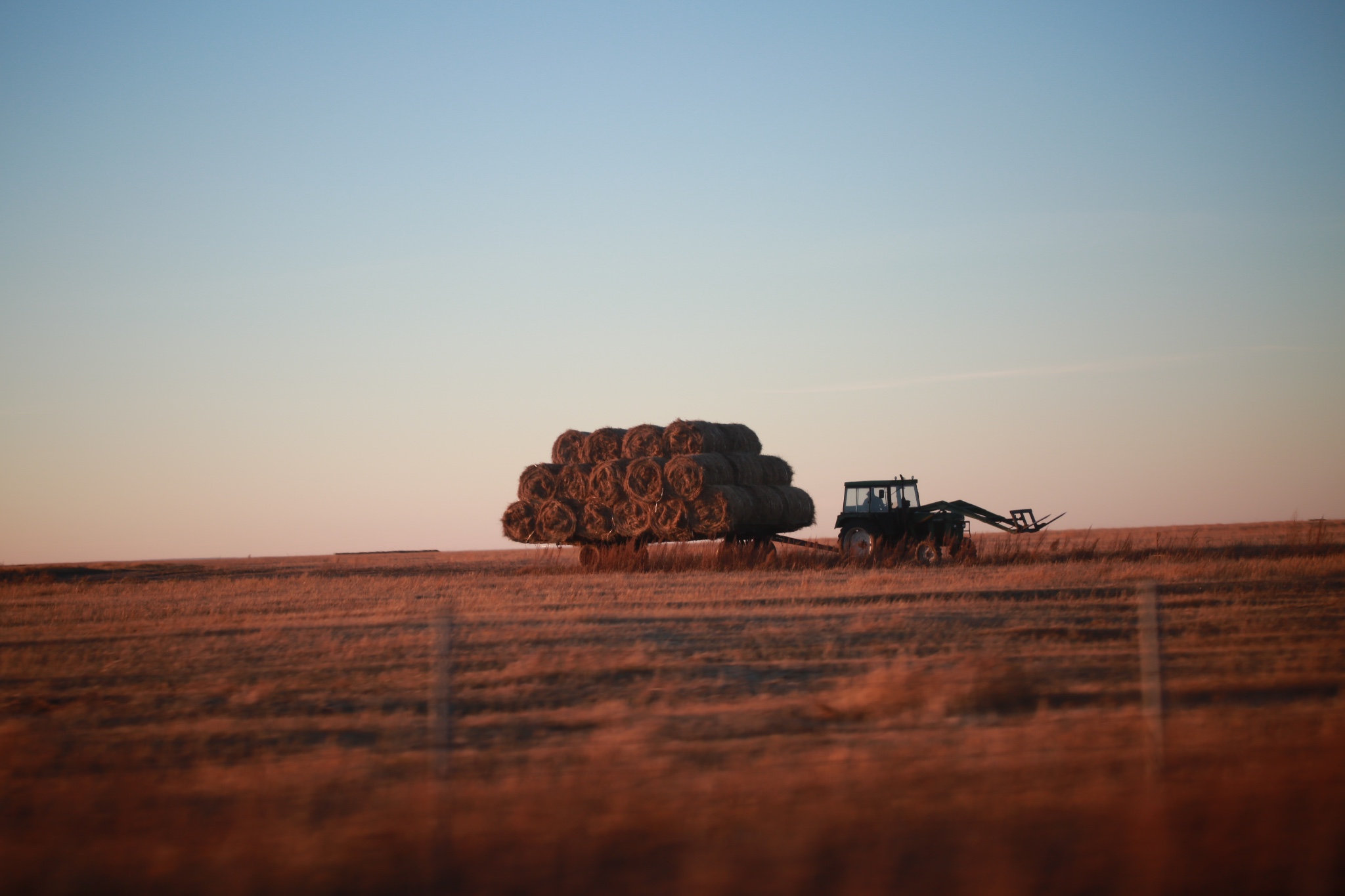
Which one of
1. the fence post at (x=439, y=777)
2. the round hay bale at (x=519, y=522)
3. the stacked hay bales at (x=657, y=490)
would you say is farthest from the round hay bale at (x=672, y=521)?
the fence post at (x=439, y=777)

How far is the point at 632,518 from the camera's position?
24.4m

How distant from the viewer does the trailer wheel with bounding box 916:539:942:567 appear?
24391 millimetres

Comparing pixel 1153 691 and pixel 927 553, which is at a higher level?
pixel 927 553

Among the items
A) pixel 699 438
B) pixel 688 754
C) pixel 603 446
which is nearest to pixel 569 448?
pixel 603 446

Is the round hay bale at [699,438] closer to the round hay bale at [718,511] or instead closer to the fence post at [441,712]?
the round hay bale at [718,511]

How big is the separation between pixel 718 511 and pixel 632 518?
2.29 m

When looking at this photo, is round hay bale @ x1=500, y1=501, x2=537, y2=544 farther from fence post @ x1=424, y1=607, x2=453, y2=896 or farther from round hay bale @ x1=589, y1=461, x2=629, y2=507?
fence post @ x1=424, y1=607, x2=453, y2=896

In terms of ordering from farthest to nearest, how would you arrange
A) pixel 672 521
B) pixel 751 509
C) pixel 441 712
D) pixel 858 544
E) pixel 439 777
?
pixel 858 544 → pixel 751 509 → pixel 672 521 → pixel 441 712 → pixel 439 777

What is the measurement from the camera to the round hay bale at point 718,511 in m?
23.0

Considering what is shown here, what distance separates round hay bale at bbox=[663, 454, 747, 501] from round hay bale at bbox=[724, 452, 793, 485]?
0.67 m

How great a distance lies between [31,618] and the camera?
54.2ft

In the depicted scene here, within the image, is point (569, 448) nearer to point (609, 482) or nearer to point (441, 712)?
point (609, 482)

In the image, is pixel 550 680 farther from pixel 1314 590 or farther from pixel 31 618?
pixel 1314 590

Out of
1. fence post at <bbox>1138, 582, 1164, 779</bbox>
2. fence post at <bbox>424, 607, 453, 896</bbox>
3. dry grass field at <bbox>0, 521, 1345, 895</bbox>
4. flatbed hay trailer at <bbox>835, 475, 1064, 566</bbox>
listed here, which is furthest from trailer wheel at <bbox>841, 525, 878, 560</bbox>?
fence post at <bbox>1138, 582, 1164, 779</bbox>
